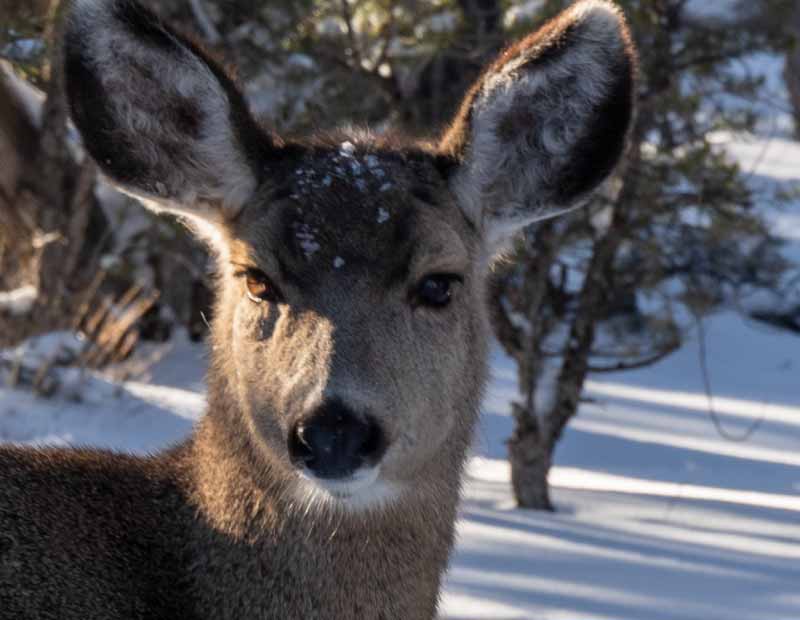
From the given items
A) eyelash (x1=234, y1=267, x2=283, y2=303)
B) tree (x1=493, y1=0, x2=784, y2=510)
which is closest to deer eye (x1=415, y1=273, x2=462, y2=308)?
eyelash (x1=234, y1=267, x2=283, y2=303)

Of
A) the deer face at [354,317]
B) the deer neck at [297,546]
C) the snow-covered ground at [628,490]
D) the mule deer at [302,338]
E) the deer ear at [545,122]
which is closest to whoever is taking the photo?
the deer face at [354,317]

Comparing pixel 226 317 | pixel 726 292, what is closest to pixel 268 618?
pixel 226 317

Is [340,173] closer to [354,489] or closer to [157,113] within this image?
[157,113]

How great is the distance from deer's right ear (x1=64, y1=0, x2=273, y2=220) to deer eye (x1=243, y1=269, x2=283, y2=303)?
27 cm

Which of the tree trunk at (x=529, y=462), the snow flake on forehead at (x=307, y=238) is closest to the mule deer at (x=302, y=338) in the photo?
the snow flake on forehead at (x=307, y=238)

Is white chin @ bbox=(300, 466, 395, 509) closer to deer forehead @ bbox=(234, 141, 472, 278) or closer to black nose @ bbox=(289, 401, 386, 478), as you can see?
black nose @ bbox=(289, 401, 386, 478)

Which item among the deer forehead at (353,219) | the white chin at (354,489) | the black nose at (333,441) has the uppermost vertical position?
the deer forehead at (353,219)

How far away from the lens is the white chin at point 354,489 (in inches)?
133

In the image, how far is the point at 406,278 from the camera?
3748 millimetres

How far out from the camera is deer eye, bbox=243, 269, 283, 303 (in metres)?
3.78

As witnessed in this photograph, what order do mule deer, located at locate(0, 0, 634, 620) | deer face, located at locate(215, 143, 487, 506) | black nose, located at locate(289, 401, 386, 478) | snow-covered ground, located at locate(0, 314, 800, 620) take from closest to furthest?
black nose, located at locate(289, 401, 386, 478) → deer face, located at locate(215, 143, 487, 506) → mule deer, located at locate(0, 0, 634, 620) → snow-covered ground, located at locate(0, 314, 800, 620)

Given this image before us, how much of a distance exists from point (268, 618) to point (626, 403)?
9713 mm

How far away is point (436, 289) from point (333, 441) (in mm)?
701

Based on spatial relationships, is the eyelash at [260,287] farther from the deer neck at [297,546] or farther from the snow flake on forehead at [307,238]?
the deer neck at [297,546]
